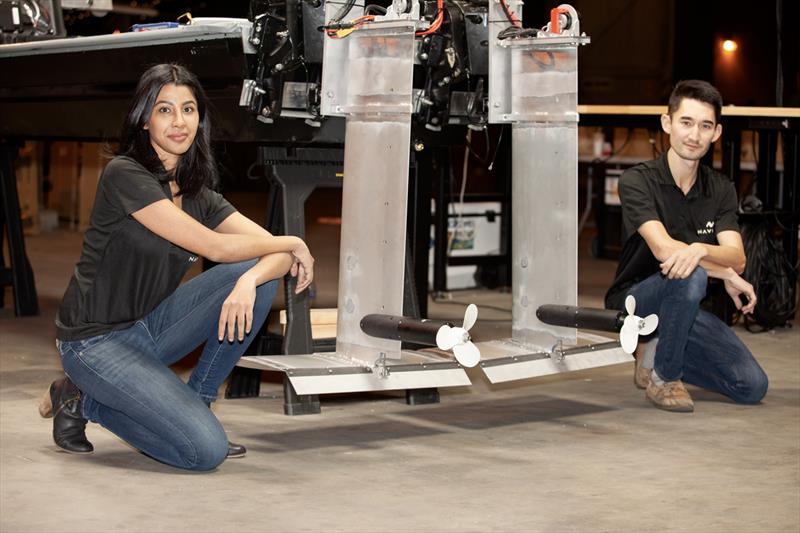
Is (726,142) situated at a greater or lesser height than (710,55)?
lesser

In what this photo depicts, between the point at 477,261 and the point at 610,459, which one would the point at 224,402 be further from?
the point at 477,261

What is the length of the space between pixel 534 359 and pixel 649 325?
0.40 metres

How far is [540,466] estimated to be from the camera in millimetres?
3242

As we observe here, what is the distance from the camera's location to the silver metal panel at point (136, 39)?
349 centimetres

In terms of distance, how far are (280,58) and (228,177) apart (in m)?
0.65

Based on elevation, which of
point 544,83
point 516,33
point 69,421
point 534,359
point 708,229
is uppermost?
point 516,33

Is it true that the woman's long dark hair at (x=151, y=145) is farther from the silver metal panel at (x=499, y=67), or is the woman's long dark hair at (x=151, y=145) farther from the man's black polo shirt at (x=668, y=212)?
the man's black polo shirt at (x=668, y=212)

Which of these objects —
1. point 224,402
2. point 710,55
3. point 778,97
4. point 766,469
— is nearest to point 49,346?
point 224,402

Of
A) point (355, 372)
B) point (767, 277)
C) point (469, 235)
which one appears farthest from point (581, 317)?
point (469, 235)

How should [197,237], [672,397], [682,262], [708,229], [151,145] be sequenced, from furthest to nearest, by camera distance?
[708,229]
[672,397]
[682,262]
[151,145]
[197,237]

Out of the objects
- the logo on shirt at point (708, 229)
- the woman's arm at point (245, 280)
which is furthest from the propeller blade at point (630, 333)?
the logo on shirt at point (708, 229)

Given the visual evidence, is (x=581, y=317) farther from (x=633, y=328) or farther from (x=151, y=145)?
(x=151, y=145)

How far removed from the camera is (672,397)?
3.94m

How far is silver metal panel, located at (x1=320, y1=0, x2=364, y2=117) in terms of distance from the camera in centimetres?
333
